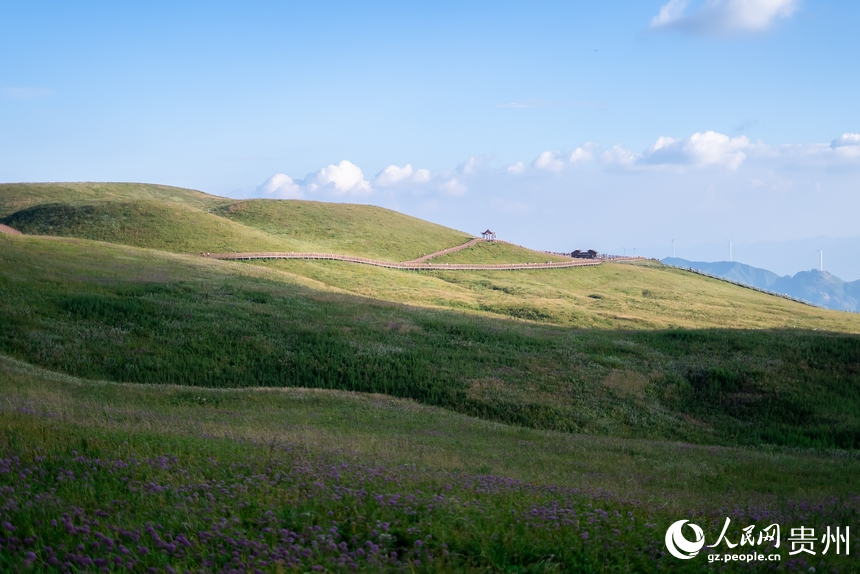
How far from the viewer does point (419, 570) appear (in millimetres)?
6980

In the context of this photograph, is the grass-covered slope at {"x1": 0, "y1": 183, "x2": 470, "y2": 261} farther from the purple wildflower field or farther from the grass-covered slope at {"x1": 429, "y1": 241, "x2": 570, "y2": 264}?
the purple wildflower field

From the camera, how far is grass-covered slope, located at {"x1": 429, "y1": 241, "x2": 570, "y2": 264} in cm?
12411

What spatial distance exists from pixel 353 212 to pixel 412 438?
139841 mm

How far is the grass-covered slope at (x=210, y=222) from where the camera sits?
10056cm

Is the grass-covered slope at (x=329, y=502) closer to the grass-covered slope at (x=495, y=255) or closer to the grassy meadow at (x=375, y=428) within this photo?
the grassy meadow at (x=375, y=428)

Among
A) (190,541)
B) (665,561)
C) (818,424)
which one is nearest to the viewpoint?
(190,541)

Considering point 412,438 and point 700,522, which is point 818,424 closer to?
point 412,438

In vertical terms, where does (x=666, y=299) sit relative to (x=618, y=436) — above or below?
above

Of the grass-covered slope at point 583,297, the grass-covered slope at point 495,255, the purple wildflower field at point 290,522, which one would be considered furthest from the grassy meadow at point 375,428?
the grass-covered slope at point 495,255

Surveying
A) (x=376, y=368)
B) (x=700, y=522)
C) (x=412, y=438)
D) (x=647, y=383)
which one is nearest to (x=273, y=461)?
(x=700, y=522)

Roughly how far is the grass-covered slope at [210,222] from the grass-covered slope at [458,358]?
2133 inches

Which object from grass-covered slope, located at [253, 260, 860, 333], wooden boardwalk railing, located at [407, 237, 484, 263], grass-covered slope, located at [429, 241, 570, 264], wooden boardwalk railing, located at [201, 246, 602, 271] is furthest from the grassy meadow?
grass-covered slope, located at [429, 241, 570, 264]

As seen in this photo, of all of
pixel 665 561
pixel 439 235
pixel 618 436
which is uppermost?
pixel 439 235

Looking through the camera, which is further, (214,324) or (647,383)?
(214,324)
